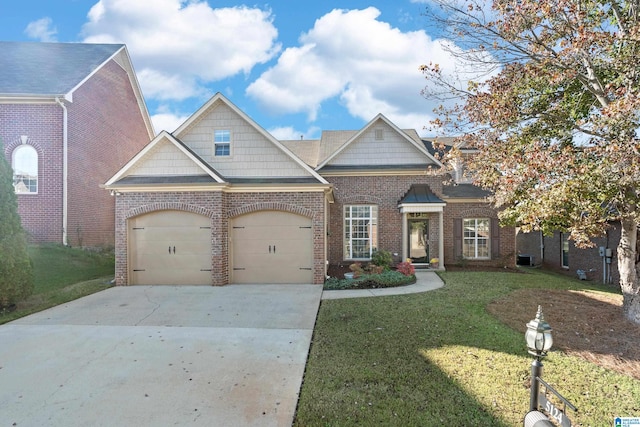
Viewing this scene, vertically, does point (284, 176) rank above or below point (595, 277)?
above

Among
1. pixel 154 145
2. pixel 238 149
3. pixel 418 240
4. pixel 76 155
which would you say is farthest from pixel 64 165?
pixel 418 240

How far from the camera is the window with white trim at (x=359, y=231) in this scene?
1447cm

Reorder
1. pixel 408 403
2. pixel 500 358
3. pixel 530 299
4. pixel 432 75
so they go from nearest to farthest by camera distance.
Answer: pixel 408 403, pixel 500 358, pixel 432 75, pixel 530 299

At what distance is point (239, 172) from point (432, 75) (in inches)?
259

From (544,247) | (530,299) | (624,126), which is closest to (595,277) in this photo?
(544,247)

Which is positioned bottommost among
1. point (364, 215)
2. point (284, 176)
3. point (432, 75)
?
point (364, 215)

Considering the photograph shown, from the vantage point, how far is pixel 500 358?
4875 mm

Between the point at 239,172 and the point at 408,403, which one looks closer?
the point at 408,403

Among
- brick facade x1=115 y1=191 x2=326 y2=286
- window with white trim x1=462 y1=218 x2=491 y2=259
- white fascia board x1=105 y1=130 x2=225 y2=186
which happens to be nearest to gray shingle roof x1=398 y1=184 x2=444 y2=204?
window with white trim x1=462 y1=218 x2=491 y2=259

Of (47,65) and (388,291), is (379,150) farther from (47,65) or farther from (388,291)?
(47,65)

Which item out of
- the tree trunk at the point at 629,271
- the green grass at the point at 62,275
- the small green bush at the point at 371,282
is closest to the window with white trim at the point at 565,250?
the tree trunk at the point at 629,271

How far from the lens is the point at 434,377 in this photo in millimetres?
4316

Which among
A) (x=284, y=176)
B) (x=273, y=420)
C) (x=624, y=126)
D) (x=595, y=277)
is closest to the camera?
(x=273, y=420)

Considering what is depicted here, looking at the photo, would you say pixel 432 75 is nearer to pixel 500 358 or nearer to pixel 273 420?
pixel 500 358
